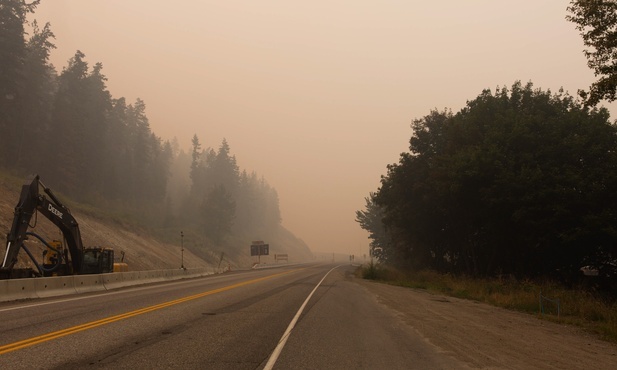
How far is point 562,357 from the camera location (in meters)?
8.44

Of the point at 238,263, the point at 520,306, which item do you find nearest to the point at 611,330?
the point at 520,306

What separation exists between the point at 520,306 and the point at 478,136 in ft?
57.7

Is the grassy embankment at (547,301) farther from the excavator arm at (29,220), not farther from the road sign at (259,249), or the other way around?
the road sign at (259,249)

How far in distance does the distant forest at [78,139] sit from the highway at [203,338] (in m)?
45.8

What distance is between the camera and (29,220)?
16.7 m

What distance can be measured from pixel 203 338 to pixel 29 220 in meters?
12.1

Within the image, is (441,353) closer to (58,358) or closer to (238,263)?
(58,358)

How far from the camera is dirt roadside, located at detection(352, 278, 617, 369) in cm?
789

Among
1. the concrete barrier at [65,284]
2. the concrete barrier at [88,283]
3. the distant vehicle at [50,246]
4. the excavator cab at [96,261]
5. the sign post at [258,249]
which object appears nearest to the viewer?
the concrete barrier at [65,284]

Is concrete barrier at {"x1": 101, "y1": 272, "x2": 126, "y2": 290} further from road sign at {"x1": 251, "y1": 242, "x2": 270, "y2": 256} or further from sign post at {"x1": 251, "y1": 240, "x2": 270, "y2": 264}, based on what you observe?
sign post at {"x1": 251, "y1": 240, "x2": 270, "y2": 264}

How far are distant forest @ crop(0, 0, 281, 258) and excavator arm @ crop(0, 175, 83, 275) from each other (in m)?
35.9

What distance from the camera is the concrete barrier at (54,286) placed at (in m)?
16.5

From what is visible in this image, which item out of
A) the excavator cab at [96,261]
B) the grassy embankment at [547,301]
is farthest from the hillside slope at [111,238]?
the grassy embankment at [547,301]

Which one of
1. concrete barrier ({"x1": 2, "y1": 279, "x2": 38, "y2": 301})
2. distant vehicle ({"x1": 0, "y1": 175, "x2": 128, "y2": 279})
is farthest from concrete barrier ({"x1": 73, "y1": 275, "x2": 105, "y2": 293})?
concrete barrier ({"x1": 2, "y1": 279, "x2": 38, "y2": 301})
